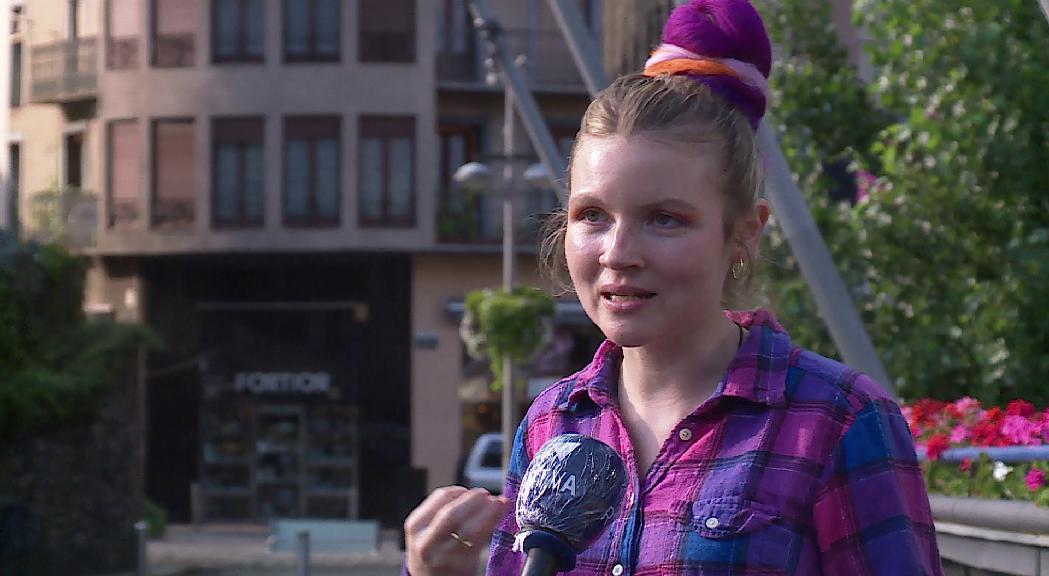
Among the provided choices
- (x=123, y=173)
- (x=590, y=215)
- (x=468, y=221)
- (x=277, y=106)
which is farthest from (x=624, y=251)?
(x=123, y=173)

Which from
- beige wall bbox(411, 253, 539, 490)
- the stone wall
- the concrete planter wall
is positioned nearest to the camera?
the concrete planter wall

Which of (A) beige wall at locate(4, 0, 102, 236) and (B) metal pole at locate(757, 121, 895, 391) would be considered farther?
(A) beige wall at locate(4, 0, 102, 236)

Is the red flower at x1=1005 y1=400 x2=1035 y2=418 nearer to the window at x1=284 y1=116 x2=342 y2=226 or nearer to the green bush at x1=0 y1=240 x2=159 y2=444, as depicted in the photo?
the green bush at x1=0 y1=240 x2=159 y2=444

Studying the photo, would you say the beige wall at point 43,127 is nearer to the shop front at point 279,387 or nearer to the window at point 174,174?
the window at point 174,174

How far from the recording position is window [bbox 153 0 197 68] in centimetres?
3809

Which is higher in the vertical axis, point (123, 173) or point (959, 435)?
point (123, 173)

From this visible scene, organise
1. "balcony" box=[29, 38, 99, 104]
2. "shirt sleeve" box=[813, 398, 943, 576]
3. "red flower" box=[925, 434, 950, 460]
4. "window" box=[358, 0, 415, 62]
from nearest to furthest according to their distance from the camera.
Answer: "shirt sleeve" box=[813, 398, 943, 576]
"red flower" box=[925, 434, 950, 460]
"window" box=[358, 0, 415, 62]
"balcony" box=[29, 38, 99, 104]

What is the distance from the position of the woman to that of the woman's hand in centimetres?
3

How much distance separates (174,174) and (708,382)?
119ft

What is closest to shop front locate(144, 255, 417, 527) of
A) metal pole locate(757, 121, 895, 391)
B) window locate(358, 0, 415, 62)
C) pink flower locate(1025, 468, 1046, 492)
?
window locate(358, 0, 415, 62)

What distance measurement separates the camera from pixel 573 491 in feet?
6.20

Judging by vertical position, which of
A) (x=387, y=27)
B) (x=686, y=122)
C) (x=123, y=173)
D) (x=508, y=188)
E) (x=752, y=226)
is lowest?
(x=752, y=226)

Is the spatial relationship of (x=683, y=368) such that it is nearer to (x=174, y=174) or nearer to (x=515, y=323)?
(x=515, y=323)

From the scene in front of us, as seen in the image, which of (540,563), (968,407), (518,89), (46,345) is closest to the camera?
(540,563)
